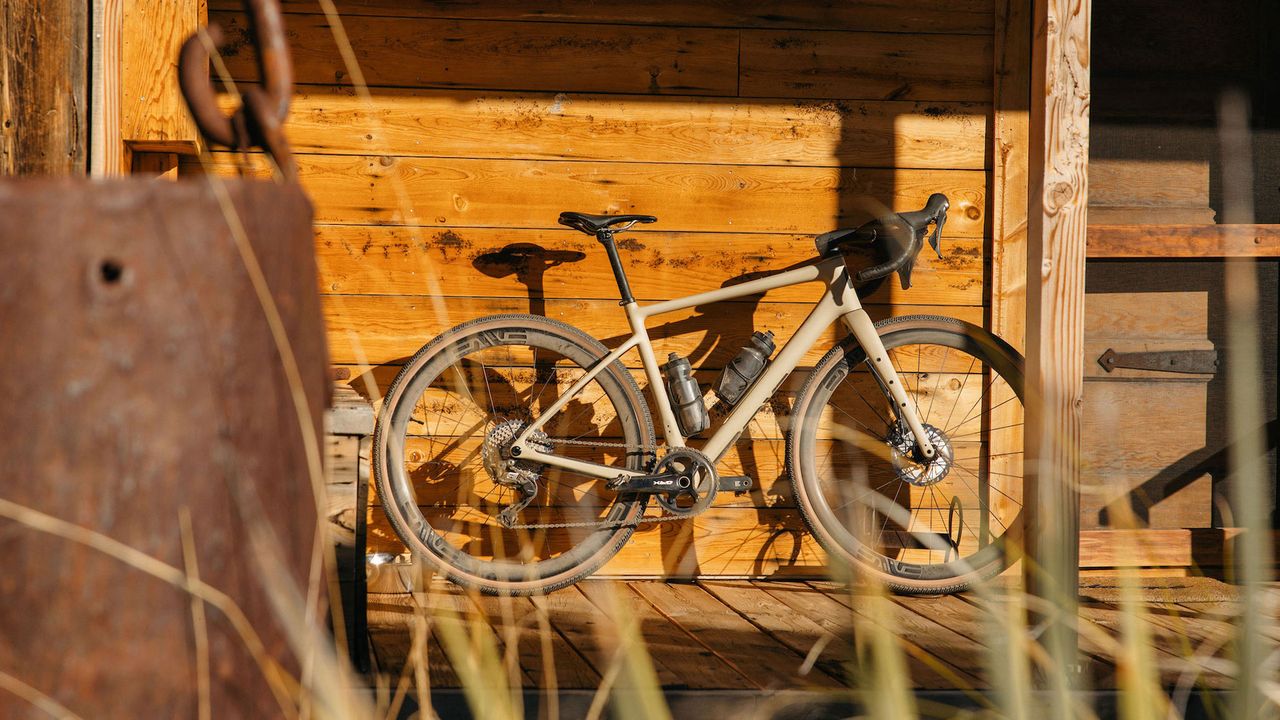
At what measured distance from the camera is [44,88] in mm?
1838

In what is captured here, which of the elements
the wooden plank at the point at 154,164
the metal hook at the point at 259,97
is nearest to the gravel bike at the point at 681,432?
the wooden plank at the point at 154,164

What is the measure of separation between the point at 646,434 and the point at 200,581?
1.93 m

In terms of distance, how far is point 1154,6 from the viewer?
2.85m

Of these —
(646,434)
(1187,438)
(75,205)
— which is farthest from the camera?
(1187,438)

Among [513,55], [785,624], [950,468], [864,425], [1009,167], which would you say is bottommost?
[785,624]

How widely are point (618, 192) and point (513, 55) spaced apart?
45 cm

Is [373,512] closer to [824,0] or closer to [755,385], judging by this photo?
[755,385]

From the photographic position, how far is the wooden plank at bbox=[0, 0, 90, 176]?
1.71 metres

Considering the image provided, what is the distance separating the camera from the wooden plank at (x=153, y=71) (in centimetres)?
208

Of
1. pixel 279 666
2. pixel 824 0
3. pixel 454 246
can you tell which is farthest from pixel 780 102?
pixel 279 666

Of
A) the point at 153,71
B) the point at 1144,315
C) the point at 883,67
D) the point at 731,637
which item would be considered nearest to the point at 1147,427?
the point at 1144,315

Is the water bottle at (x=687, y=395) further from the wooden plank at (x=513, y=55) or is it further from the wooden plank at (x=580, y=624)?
the wooden plank at (x=513, y=55)

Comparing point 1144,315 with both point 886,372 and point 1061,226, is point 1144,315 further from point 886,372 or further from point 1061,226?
point 1061,226

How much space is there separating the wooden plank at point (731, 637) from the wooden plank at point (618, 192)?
96 cm
